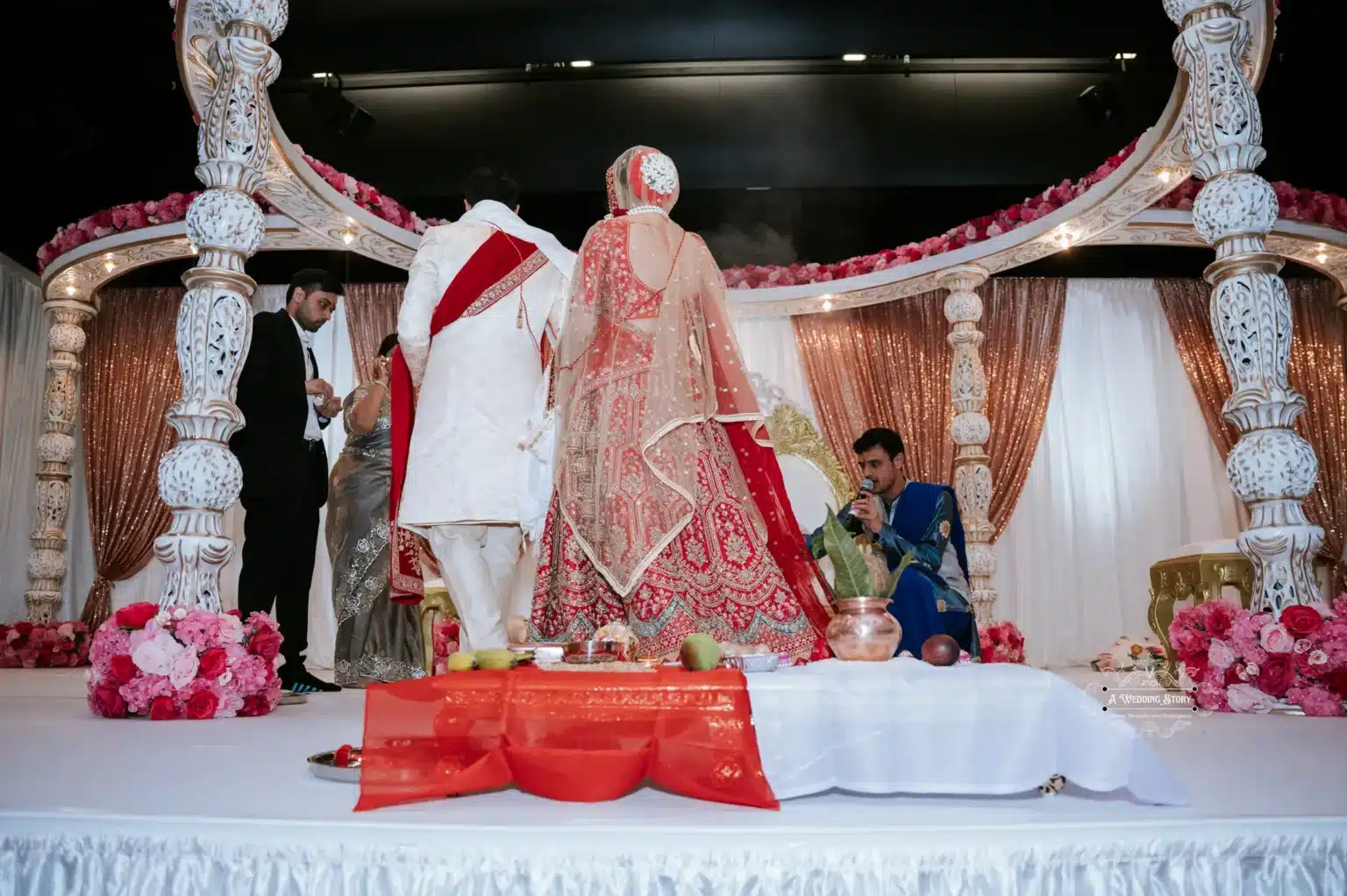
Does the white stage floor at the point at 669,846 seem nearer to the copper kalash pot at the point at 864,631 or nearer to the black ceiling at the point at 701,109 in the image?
the copper kalash pot at the point at 864,631

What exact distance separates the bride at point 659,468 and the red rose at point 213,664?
3.36 ft

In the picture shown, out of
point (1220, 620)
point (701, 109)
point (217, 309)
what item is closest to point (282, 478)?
point (217, 309)

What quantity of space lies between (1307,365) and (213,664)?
30.6ft

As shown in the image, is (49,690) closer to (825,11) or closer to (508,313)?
(508,313)

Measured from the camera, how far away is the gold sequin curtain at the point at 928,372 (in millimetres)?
8875

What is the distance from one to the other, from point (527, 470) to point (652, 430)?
0.51m

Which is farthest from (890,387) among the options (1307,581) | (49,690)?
(49,690)

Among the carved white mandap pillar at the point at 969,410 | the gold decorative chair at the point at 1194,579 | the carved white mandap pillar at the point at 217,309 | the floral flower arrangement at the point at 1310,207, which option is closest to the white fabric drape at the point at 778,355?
the carved white mandap pillar at the point at 969,410

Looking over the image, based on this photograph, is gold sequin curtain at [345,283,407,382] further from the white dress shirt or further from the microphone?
the microphone

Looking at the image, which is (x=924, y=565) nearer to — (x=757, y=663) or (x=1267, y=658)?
(x=1267, y=658)

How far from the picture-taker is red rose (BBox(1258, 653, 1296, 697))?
11.1 ft

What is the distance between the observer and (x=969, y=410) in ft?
23.0

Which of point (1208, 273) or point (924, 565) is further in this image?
point (924, 565)

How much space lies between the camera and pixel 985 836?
1.56 meters
